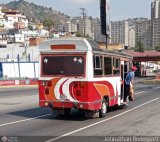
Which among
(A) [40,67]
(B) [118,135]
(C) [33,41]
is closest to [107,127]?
(B) [118,135]

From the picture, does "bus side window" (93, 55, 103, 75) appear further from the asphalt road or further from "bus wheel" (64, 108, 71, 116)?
"bus wheel" (64, 108, 71, 116)

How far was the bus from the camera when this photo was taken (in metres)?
16.0

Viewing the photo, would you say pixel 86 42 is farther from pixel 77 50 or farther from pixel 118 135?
pixel 118 135

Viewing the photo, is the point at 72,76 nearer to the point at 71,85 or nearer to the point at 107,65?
the point at 71,85

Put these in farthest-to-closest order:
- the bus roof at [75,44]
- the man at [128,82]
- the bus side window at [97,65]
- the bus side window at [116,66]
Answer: the man at [128,82], the bus side window at [116,66], the bus side window at [97,65], the bus roof at [75,44]

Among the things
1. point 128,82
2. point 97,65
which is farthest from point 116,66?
point 97,65

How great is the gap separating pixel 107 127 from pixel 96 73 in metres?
3.22

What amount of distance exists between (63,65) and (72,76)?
2.04 feet

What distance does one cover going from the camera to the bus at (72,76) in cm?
1603

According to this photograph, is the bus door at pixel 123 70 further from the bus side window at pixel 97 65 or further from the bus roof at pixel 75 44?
the bus roof at pixel 75 44

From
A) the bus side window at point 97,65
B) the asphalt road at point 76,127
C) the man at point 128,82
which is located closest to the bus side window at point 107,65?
the bus side window at point 97,65

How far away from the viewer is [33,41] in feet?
396

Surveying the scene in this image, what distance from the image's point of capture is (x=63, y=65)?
16.4 m

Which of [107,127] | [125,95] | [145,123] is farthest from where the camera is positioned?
[125,95]
